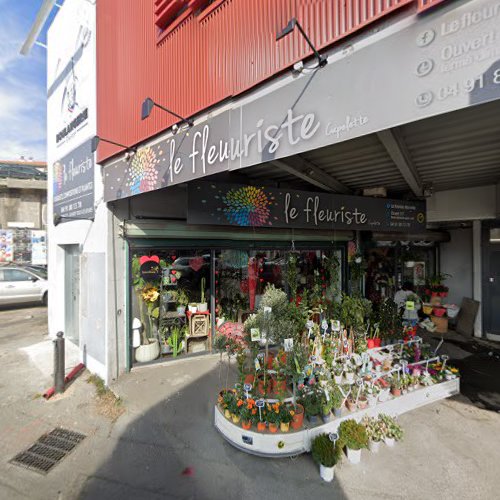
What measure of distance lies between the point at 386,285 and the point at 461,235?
259 cm

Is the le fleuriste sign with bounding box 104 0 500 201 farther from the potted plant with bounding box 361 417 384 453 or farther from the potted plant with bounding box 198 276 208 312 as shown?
the potted plant with bounding box 198 276 208 312

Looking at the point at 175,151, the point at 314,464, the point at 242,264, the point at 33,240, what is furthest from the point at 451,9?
the point at 33,240

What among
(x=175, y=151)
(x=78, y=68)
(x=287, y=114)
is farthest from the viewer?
(x=78, y=68)

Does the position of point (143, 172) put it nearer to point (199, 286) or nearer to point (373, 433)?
point (199, 286)

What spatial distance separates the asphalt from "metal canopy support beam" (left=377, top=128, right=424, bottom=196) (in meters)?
3.40

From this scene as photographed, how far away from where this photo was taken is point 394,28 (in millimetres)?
1795

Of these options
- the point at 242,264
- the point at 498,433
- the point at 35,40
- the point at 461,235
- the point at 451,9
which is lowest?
the point at 498,433

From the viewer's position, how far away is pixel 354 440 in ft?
9.96

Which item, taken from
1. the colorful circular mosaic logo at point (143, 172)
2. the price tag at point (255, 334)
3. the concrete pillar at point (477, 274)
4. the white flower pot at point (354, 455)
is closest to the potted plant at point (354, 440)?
the white flower pot at point (354, 455)

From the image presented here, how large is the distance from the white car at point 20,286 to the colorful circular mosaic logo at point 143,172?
376 inches

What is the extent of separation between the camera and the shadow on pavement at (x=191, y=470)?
2.76 m

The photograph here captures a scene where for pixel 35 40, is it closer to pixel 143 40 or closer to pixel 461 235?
pixel 143 40

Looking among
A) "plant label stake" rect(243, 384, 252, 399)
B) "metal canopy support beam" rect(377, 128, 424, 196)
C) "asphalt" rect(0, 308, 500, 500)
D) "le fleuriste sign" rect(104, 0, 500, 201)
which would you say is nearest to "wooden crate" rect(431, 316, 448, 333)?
"asphalt" rect(0, 308, 500, 500)

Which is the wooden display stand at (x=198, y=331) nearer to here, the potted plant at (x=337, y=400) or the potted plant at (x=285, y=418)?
the potted plant at (x=285, y=418)
